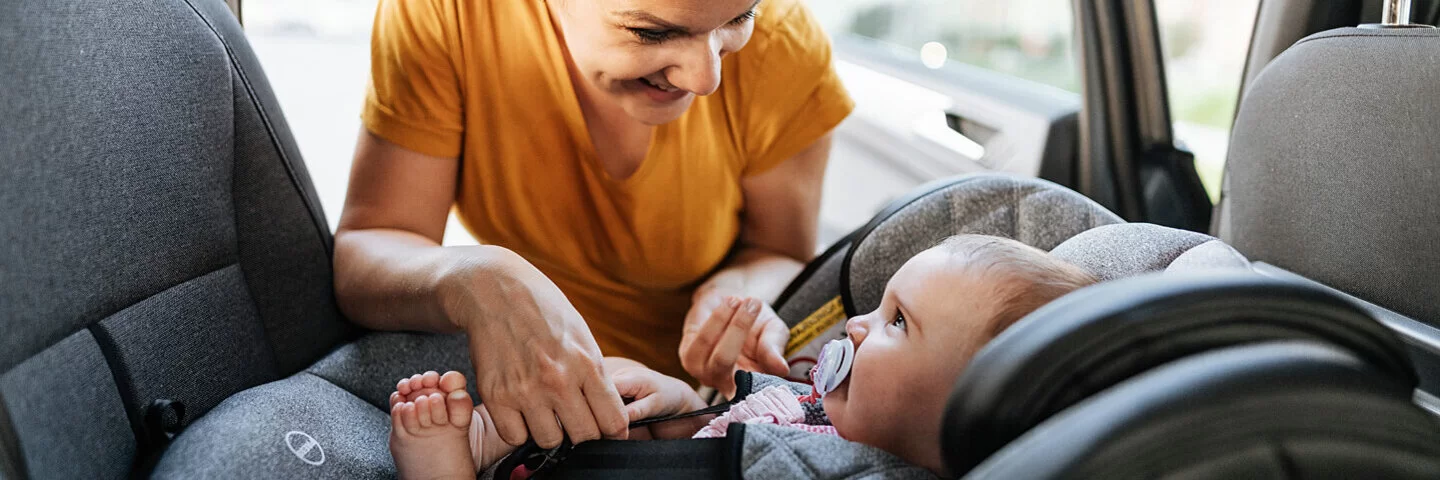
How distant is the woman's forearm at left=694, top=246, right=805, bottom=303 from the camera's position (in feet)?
4.47

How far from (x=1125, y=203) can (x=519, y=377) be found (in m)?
1.34

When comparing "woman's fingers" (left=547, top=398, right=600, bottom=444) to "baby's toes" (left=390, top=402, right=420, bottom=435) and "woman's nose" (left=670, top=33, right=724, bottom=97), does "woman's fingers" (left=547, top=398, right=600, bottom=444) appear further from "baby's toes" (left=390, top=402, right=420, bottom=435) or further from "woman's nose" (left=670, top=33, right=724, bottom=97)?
"woman's nose" (left=670, top=33, right=724, bottom=97)

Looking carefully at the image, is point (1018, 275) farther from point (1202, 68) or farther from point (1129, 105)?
point (1202, 68)

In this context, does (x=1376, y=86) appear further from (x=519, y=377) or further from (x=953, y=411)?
(x=519, y=377)

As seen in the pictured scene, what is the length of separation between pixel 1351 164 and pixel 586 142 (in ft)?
2.79

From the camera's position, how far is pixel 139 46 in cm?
90

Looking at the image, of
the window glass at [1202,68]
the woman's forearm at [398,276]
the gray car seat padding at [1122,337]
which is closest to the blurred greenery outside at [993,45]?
the window glass at [1202,68]

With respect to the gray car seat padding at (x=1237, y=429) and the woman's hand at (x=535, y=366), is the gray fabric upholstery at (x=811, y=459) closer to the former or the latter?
the woman's hand at (x=535, y=366)

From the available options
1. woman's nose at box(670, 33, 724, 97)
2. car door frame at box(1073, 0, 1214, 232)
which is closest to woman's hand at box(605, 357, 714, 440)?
woman's nose at box(670, 33, 724, 97)

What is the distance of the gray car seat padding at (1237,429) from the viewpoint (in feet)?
1.57

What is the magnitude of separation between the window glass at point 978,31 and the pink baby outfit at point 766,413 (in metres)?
1.29

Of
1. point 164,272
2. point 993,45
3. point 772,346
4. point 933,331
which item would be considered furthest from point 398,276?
point 993,45

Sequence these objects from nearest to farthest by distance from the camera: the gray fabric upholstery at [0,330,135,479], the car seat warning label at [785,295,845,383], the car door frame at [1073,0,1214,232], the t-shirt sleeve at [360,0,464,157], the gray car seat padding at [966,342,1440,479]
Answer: the gray car seat padding at [966,342,1440,479] < the gray fabric upholstery at [0,330,135,479] < the t-shirt sleeve at [360,0,464,157] < the car seat warning label at [785,295,845,383] < the car door frame at [1073,0,1214,232]

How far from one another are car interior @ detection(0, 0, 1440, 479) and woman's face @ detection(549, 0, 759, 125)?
0.33 meters
